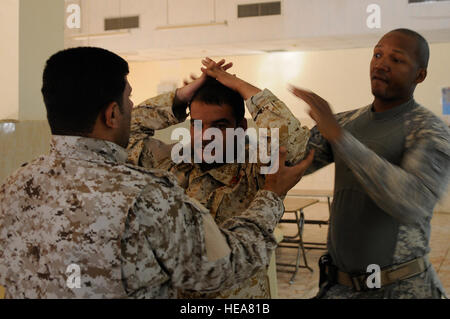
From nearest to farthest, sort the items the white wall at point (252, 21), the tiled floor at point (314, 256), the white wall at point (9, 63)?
the white wall at point (9, 63) → the tiled floor at point (314, 256) → the white wall at point (252, 21)

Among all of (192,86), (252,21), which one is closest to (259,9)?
(252,21)

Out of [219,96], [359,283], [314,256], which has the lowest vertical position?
[314,256]

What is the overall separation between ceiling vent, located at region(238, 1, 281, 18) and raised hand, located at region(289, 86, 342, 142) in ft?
18.9

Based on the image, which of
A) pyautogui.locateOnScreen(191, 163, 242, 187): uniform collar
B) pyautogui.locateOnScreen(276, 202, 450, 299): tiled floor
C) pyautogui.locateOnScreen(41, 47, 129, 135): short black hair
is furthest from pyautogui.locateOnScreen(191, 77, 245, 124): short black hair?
pyautogui.locateOnScreen(276, 202, 450, 299): tiled floor

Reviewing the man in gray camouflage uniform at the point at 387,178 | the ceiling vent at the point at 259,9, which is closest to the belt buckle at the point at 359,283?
the man in gray camouflage uniform at the point at 387,178

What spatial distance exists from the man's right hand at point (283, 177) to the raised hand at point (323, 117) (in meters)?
0.09

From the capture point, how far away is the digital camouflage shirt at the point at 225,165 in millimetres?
1144

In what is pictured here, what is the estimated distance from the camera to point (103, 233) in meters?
0.83

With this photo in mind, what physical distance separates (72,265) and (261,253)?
37 cm

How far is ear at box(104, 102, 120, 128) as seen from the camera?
0.91m

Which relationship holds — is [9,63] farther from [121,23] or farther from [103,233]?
[121,23]

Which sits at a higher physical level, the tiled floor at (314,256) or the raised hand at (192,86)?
the raised hand at (192,86)

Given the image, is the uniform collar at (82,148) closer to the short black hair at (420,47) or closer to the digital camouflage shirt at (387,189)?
the digital camouflage shirt at (387,189)

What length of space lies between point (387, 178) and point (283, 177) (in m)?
0.23
